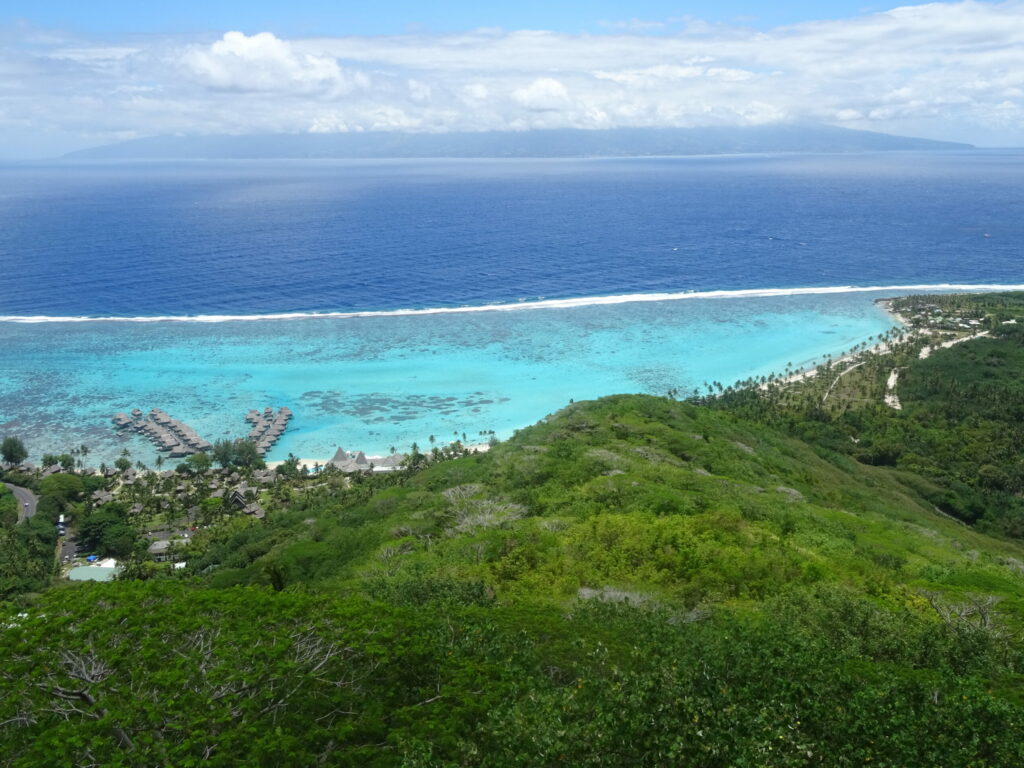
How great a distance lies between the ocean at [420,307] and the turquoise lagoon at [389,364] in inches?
11.0

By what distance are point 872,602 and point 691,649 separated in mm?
6445

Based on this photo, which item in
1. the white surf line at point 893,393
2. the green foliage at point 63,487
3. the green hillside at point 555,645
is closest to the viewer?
the green hillside at point 555,645

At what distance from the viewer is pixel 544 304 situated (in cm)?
8894

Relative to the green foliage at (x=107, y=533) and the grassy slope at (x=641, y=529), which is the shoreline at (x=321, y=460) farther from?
the green foliage at (x=107, y=533)

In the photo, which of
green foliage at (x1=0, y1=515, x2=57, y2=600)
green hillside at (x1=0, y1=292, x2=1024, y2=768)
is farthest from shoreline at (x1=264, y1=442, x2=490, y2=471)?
green hillside at (x1=0, y1=292, x2=1024, y2=768)

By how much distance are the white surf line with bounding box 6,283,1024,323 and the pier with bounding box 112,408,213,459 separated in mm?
28437

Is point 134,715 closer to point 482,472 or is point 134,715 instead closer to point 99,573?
point 482,472

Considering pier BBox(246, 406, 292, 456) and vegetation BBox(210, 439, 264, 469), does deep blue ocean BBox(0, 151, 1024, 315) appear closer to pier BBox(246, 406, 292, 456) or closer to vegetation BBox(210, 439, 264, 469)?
pier BBox(246, 406, 292, 456)

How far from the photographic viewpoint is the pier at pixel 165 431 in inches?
1994

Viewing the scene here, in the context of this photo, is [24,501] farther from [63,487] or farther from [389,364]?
[389,364]

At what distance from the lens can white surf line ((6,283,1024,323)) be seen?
81.9 metres

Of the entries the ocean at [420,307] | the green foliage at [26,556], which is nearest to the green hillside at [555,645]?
the green foliage at [26,556]

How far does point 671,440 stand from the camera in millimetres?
40000

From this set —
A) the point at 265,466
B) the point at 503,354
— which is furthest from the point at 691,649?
the point at 503,354
